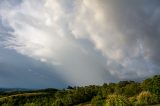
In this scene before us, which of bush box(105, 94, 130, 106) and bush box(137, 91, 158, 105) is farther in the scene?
bush box(137, 91, 158, 105)

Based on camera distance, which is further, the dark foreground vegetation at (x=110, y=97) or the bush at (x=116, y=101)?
the dark foreground vegetation at (x=110, y=97)

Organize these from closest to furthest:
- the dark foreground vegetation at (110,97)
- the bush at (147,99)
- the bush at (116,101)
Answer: the bush at (116,101)
the dark foreground vegetation at (110,97)
the bush at (147,99)

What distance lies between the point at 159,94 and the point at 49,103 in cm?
7167

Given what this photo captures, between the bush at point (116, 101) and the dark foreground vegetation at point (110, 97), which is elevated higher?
the dark foreground vegetation at point (110, 97)

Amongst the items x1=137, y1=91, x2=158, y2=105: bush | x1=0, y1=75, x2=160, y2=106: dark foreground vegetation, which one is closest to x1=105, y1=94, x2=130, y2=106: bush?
x1=0, y1=75, x2=160, y2=106: dark foreground vegetation

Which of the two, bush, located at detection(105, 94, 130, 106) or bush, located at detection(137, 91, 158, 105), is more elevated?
bush, located at detection(137, 91, 158, 105)

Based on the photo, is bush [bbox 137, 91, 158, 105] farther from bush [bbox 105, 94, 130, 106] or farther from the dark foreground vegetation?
bush [bbox 105, 94, 130, 106]

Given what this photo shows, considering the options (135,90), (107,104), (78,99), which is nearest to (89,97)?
(78,99)

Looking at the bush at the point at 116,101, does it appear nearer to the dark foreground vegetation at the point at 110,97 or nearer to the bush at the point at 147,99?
the dark foreground vegetation at the point at 110,97

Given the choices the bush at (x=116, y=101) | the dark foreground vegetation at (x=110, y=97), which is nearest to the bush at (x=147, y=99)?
the dark foreground vegetation at (x=110, y=97)

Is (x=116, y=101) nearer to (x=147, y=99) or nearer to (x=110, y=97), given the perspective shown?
(x=110, y=97)

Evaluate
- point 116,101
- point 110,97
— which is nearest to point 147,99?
point 110,97

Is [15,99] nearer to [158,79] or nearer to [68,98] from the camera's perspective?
[68,98]

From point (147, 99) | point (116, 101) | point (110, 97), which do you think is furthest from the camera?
point (147, 99)
